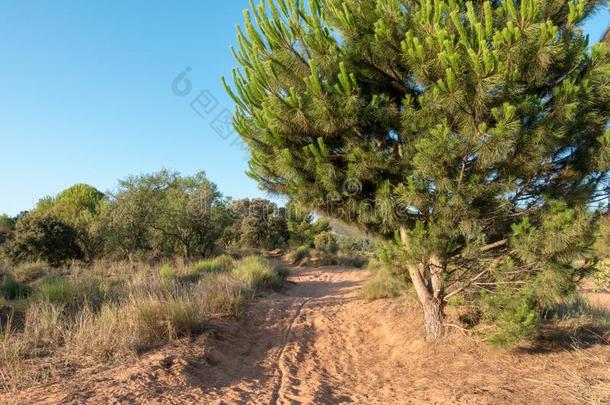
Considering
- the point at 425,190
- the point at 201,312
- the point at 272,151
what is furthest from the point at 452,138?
the point at 201,312

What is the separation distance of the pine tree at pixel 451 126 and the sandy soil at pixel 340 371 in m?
0.73

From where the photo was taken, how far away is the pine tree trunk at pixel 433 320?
19.9 feet

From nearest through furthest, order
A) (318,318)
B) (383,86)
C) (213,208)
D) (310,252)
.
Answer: (383,86) → (318,318) → (213,208) → (310,252)

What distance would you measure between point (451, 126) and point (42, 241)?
19.2 meters

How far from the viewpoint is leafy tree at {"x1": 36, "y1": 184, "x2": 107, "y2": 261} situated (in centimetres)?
1907

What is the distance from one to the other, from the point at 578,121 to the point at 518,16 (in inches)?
60.4

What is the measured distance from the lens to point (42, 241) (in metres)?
17.1

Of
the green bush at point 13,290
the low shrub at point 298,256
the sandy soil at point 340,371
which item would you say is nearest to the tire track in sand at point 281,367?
the sandy soil at point 340,371

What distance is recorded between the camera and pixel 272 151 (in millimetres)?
5730

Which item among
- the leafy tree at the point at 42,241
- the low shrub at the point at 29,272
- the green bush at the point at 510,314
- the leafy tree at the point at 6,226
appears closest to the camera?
the green bush at the point at 510,314

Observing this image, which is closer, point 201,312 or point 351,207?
point 351,207

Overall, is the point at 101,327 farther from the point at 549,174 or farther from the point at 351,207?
the point at 549,174

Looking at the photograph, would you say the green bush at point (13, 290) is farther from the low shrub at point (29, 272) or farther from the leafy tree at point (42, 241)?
the leafy tree at point (42, 241)

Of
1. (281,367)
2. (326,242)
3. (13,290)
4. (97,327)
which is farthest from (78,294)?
(326,242)
